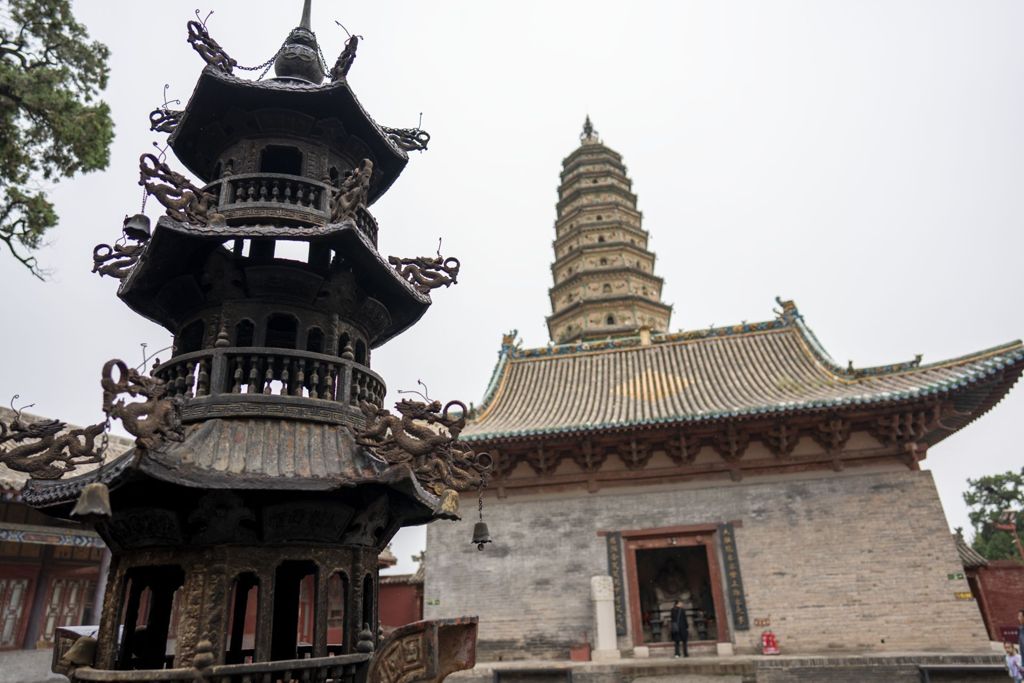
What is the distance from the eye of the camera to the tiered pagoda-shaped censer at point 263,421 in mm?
4852

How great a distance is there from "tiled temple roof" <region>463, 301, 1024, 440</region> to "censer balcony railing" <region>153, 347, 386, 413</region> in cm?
821

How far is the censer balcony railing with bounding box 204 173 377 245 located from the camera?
21.1ft

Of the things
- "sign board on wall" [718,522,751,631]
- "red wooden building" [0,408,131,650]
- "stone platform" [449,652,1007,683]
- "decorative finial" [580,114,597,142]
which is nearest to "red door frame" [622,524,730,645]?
"sign board on wall" [718,522,751,631]

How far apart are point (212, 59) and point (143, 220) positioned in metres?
1.99

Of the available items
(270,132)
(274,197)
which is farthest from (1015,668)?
(270,132)

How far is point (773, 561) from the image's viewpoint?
1325 centimetres

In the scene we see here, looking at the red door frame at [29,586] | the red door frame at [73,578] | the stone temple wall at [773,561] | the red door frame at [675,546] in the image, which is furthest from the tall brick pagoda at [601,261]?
the red door frame at [29,586]

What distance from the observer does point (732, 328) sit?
19.3 metres

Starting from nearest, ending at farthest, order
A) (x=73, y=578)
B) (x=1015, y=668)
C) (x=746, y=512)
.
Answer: (x=1015, y=668) < (x=746, y=512) < (x=73, y=578)

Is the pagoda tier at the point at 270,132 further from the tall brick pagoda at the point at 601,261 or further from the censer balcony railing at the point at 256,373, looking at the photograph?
the tall brick pagoda at the point at 601,261

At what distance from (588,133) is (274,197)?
33943 mm

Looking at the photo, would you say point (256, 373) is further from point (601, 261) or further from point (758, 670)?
point (601, 261)

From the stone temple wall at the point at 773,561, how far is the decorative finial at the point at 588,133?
1066 inches

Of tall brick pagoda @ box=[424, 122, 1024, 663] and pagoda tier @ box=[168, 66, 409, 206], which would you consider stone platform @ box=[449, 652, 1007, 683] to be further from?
pagoda tier @ box=[168, 66, 409, 206]
